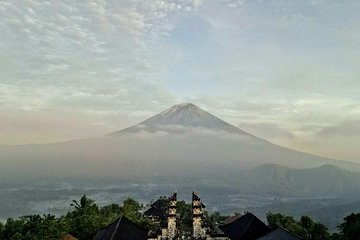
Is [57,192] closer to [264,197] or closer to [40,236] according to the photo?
[264,197]

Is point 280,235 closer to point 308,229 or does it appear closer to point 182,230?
point 182,230

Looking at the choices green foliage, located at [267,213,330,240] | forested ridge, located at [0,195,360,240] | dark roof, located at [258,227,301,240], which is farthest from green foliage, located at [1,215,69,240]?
green foliage, located at [267,213,330,240]

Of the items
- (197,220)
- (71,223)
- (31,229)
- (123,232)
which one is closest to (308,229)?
(197,220)

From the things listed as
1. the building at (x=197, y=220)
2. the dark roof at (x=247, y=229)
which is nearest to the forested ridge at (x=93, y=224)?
the building at (x=197, y=220)

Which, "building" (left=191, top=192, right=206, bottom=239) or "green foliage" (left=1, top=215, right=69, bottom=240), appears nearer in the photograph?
"building" (left=191, top=192, right=206, bottom=239)

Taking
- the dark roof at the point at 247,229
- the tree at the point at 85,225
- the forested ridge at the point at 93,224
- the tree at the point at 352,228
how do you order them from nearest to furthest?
the forested ridge at the point at 93,224, the tree at the point at 352,228, the dark roof at the point at 247,229, the tree at the point at 85,225

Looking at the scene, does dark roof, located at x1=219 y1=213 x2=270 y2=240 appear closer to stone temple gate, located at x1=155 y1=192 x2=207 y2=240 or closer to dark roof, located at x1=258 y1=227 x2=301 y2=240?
dark roof, located at x1=258 y1=227 x2=301 y2=240

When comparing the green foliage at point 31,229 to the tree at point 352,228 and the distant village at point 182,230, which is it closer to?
the distant village at point 182,230

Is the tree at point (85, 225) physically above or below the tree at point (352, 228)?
Result: below
